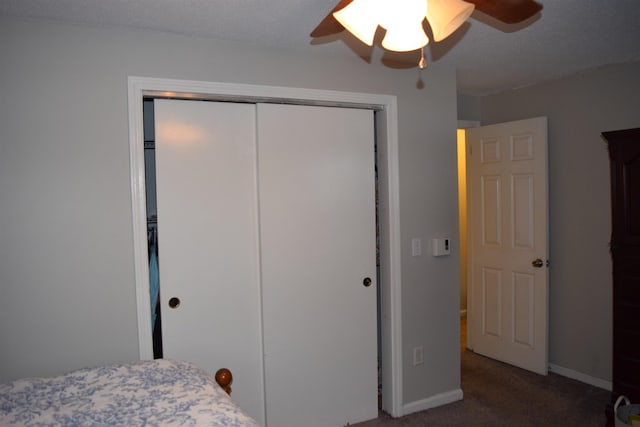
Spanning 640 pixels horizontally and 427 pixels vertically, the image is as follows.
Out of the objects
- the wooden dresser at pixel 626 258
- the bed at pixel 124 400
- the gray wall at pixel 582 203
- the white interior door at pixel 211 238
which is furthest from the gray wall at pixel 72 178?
the gray wall at pixel 582 203

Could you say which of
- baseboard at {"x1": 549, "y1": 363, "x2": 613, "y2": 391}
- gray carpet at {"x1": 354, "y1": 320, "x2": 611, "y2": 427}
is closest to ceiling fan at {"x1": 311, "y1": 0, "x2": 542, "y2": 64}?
gray carpet at {"x1": 354, "y1": 320, "x2": 611, "y2": 427}

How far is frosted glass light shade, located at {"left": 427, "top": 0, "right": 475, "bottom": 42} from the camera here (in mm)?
1384

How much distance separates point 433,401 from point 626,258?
5.04ft

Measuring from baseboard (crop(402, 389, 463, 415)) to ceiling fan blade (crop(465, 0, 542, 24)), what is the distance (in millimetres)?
2445

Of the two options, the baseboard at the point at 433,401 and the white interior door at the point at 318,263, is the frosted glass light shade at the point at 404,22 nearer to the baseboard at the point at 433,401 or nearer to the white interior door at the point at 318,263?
the white interior door at the point at 318,263

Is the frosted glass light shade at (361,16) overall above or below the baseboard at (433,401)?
above

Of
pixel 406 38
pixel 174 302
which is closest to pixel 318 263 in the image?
pixel 174 302

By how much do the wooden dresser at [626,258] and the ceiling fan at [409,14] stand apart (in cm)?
145

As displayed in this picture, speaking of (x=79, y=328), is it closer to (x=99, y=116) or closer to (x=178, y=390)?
(x=178, y=390)

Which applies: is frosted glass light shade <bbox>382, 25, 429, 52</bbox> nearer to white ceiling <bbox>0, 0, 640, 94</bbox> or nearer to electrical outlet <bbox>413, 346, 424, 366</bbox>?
white ceiling <bbox>0, 0, 640, 94</bbox>

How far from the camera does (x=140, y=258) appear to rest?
2.23m

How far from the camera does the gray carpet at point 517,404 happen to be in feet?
9.06

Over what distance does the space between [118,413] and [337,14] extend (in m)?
1.55

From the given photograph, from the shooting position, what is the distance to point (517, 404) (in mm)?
2963
